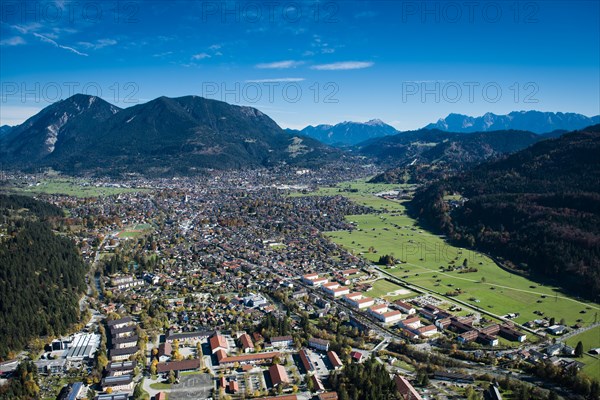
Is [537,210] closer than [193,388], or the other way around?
[193,388]

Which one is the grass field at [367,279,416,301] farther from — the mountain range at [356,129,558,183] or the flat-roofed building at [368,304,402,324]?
the mountain range at [356,129,558,183]

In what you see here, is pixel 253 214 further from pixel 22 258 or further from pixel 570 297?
pixel 570 297

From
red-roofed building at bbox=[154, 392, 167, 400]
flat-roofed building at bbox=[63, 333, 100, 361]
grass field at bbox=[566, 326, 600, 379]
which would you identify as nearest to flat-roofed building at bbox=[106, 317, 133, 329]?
flat-roofed building at bbox=[63, 333, 100, 361]

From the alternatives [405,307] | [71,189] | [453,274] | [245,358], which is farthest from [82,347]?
[71,189]

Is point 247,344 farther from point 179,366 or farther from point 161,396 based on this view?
point 161,396

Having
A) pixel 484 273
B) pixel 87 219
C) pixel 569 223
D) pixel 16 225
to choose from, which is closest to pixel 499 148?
pixel 569 223

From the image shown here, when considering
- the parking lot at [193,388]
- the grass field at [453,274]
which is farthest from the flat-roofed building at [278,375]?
the grass field at [453,274]
